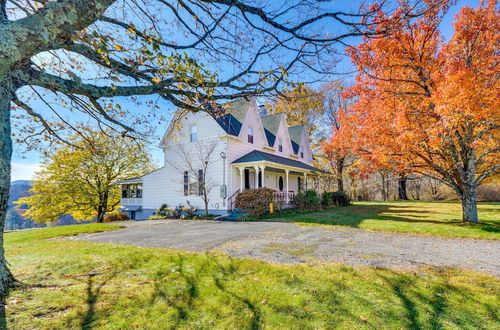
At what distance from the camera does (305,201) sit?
16875mm

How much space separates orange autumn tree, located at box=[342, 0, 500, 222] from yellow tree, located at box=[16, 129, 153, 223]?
18.7 metres

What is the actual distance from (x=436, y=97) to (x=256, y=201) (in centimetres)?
994

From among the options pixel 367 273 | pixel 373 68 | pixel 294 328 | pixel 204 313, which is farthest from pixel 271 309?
pixel 373 68

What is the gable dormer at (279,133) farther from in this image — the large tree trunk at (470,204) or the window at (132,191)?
the large tree trunk at (470,204)

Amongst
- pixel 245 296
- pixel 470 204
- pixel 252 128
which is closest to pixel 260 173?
pixel 252 128

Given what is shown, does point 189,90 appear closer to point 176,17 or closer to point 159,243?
point 176,17

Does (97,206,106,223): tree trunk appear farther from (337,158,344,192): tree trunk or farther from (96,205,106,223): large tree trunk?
(337,158,344,192): tree trunk

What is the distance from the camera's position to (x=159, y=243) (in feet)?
23.8

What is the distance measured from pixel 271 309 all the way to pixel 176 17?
578cm

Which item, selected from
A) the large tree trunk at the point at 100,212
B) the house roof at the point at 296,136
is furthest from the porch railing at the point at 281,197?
the large tree trunk at the point at 100,212

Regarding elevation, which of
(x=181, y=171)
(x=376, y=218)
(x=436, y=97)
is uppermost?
(x=436, y=97)

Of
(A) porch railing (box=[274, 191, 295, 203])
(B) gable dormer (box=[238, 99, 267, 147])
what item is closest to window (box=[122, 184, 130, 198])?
(B) gable dormer (box=[238, 99, 267, 147])

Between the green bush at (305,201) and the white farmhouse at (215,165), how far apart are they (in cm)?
78

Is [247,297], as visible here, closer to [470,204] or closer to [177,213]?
[470,204]
